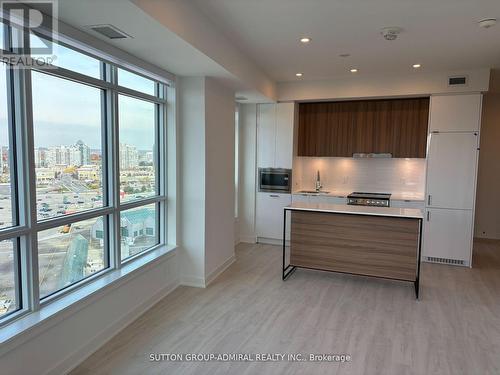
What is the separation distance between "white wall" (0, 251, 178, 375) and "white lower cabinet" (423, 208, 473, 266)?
13.0 ft

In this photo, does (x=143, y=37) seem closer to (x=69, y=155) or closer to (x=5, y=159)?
(x=69, y=155)

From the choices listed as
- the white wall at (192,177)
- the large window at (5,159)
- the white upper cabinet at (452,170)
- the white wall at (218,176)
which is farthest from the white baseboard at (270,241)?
the large window at (5,159)

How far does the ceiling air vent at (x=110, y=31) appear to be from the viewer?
248 centimetres

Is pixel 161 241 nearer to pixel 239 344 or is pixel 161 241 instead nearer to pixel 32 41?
pixel 239 344

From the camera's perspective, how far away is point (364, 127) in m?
5.72

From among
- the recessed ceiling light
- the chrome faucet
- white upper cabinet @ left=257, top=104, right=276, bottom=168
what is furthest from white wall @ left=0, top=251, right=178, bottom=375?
the recessed ceiling light

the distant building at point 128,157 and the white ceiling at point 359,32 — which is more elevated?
the white ceiling at point 359,32

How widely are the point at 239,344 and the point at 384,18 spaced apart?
3.16 meters

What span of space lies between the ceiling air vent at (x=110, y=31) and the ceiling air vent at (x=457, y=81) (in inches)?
175

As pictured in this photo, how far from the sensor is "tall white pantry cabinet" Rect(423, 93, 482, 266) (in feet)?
16.1

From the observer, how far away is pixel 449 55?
13.8ft

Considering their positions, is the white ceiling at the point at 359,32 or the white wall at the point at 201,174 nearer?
the white ceiling at the point at 359,32

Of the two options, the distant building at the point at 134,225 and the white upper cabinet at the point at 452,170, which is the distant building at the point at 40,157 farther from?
the white upper cabinet at the point at 452,170

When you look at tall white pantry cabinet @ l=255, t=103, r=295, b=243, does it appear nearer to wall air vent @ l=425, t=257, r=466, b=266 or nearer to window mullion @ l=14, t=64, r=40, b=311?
wall air vent @ l=425, t=257, r=466, b=266
